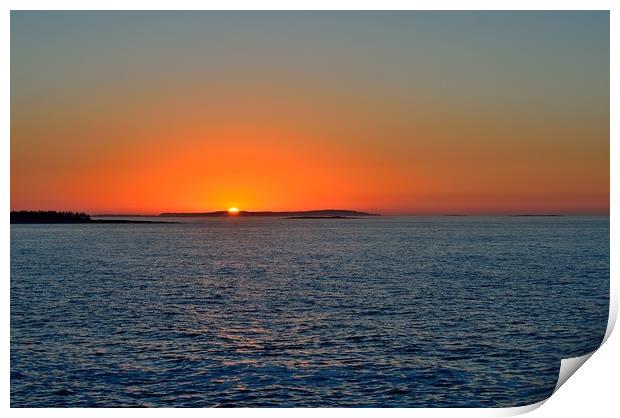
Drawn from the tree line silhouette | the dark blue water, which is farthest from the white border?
the tree line silhouette

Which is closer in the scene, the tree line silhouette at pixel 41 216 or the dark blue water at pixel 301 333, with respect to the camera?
the dark blue water at pixel 301 333

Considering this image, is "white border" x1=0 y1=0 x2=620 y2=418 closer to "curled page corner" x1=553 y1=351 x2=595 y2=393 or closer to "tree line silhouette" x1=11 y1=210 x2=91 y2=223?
"curled page corner" x1=553 y1=351 x2=595 y2=393

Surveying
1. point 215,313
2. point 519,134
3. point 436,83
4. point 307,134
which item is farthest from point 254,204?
point 215,313

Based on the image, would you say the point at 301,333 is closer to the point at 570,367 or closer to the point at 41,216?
the point at 570,367

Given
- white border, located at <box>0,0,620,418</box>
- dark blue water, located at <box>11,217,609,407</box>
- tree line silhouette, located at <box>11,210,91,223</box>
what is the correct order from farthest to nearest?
tree line silhouette, located at <box>11,210,91,223</box>
dark blue water, located at <box>11,217,609,407</box>
white border, located at <box>0,0,620,418</box>
